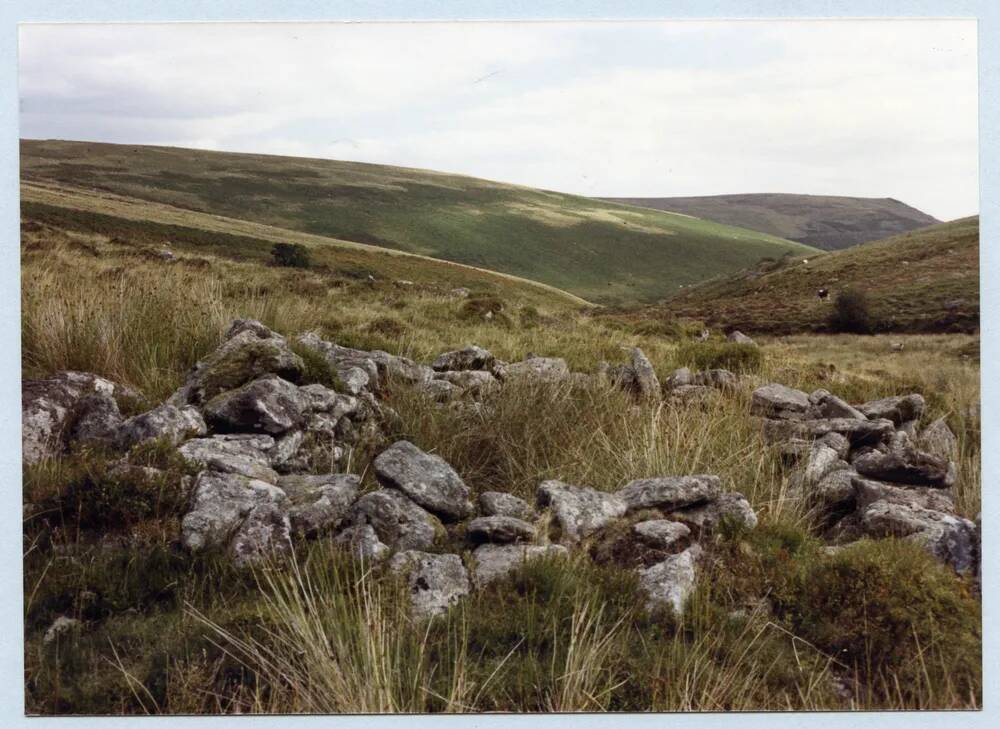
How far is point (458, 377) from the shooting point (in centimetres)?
956

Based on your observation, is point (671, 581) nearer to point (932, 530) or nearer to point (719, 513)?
point (719, 513)

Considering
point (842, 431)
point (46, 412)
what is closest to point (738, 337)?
point (842, 431)

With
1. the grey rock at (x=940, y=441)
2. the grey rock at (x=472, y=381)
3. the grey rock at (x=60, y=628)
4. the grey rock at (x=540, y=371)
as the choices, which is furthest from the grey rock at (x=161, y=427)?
the grey rock at (x=940, y=441)

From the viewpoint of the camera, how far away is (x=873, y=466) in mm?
7285

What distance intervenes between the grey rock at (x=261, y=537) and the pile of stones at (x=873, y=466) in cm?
416

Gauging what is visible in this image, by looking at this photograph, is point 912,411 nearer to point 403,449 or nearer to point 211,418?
point 403,449

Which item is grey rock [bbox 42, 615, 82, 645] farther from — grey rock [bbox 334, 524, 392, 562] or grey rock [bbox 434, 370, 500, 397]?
grey rock [bbox 434, 370, 500, 397]

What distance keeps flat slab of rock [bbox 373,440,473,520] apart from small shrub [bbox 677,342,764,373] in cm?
615

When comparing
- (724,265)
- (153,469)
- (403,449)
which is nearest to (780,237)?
(724,265)

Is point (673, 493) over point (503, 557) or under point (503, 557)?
over


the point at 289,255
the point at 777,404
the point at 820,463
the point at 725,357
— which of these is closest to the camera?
the point at 820,463

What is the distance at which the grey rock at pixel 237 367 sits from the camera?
7.42 meters

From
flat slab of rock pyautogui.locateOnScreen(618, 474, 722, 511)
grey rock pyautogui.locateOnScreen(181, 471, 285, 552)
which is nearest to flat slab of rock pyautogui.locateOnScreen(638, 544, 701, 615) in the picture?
flat slab of rock pyautogui.locateOnScreen(618, 474, 722, 511)

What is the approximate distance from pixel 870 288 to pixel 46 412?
913 centimetres
